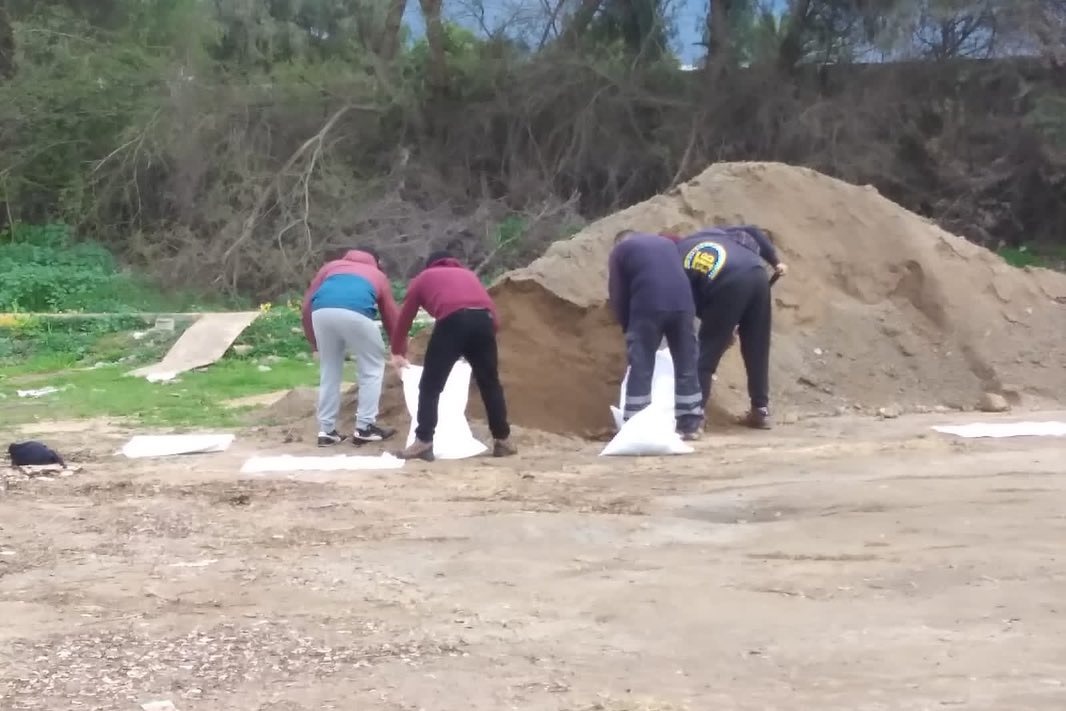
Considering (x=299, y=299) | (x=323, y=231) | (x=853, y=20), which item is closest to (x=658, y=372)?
(x=299, y=299)

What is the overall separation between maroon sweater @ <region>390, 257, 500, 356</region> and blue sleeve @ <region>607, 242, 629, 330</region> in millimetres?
901

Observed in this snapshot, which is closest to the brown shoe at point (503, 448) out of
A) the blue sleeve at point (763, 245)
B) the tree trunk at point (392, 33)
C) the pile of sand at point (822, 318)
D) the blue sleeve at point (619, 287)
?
the pile of sand at point (822, 318)

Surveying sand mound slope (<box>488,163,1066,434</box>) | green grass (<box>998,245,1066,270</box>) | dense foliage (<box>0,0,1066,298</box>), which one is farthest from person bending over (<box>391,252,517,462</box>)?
green grass (<box>998,245,1066,270</box>)

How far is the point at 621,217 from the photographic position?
1062 cm

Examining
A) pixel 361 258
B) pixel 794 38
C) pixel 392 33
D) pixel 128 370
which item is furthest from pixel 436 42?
pixel 361 258

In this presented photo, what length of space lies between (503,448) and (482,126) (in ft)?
52.7

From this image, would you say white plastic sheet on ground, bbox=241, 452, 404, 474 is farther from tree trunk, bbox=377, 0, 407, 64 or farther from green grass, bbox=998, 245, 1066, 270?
tree trunk, bbox=377, 0, 407, 64

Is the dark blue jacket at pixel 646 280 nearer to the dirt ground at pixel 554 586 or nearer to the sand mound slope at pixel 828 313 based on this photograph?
the sand mound slope at pixel 828 313

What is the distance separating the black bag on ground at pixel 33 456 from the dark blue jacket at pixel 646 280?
3583mm

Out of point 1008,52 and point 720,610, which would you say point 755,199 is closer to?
point 720,610

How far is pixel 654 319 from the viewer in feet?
27.1

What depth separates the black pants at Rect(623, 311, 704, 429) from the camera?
827 centimetres

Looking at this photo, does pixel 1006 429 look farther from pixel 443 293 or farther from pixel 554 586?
pixel 554 586

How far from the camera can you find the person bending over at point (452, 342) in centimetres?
789
